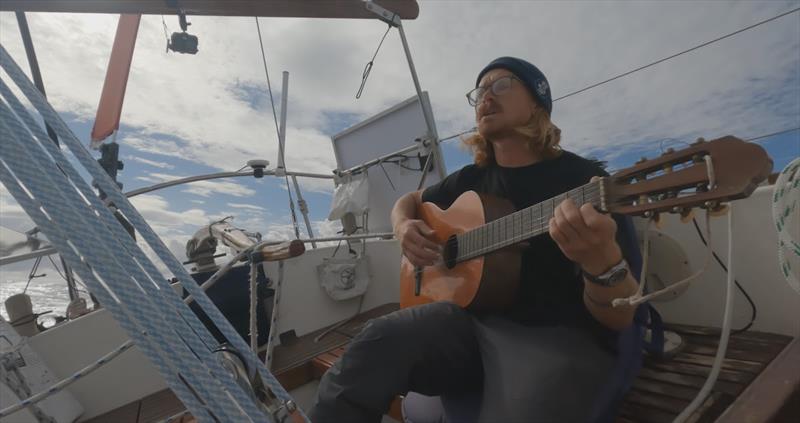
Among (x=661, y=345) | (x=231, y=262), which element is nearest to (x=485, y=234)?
(x=661, y=345)

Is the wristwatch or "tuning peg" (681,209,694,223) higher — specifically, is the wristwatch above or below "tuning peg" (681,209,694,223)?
below

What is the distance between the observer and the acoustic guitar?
0.62 meters

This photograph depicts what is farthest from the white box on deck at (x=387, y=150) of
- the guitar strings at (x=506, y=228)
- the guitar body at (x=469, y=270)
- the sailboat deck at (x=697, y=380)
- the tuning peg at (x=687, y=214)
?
the tuning peg at (x=687, y=214)

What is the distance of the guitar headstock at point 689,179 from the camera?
1.95 ft

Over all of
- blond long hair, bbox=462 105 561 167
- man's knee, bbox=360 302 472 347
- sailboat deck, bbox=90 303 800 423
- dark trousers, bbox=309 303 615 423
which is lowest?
sailboat deck, bbox=90 303 800 423

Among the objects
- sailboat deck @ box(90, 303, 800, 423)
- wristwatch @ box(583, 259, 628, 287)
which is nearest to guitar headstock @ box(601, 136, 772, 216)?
wristwatch @ box(583, 259, 628, 287)

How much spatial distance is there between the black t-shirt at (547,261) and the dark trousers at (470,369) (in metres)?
0.06

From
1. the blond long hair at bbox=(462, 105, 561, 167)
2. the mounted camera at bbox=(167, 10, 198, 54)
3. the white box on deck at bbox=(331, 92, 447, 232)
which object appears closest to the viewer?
the blond long hair at bbox=(462, 105, 561, 167)

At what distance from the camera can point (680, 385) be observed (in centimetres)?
114

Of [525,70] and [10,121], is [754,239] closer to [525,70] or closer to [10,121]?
[525,70]

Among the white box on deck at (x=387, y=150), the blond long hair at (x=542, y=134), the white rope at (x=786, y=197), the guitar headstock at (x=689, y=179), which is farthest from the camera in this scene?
→ the white box on deck at (x=387, y=150)

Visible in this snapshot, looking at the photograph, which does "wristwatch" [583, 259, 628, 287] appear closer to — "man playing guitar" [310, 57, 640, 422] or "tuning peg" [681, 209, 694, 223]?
"man playing guitar" [310, 57, 640, 422]

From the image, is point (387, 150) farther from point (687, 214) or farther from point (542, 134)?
point (687, 214)

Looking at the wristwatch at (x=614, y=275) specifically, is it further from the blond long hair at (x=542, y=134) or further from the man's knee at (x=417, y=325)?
the blond long hair at (x=542, y=134)
